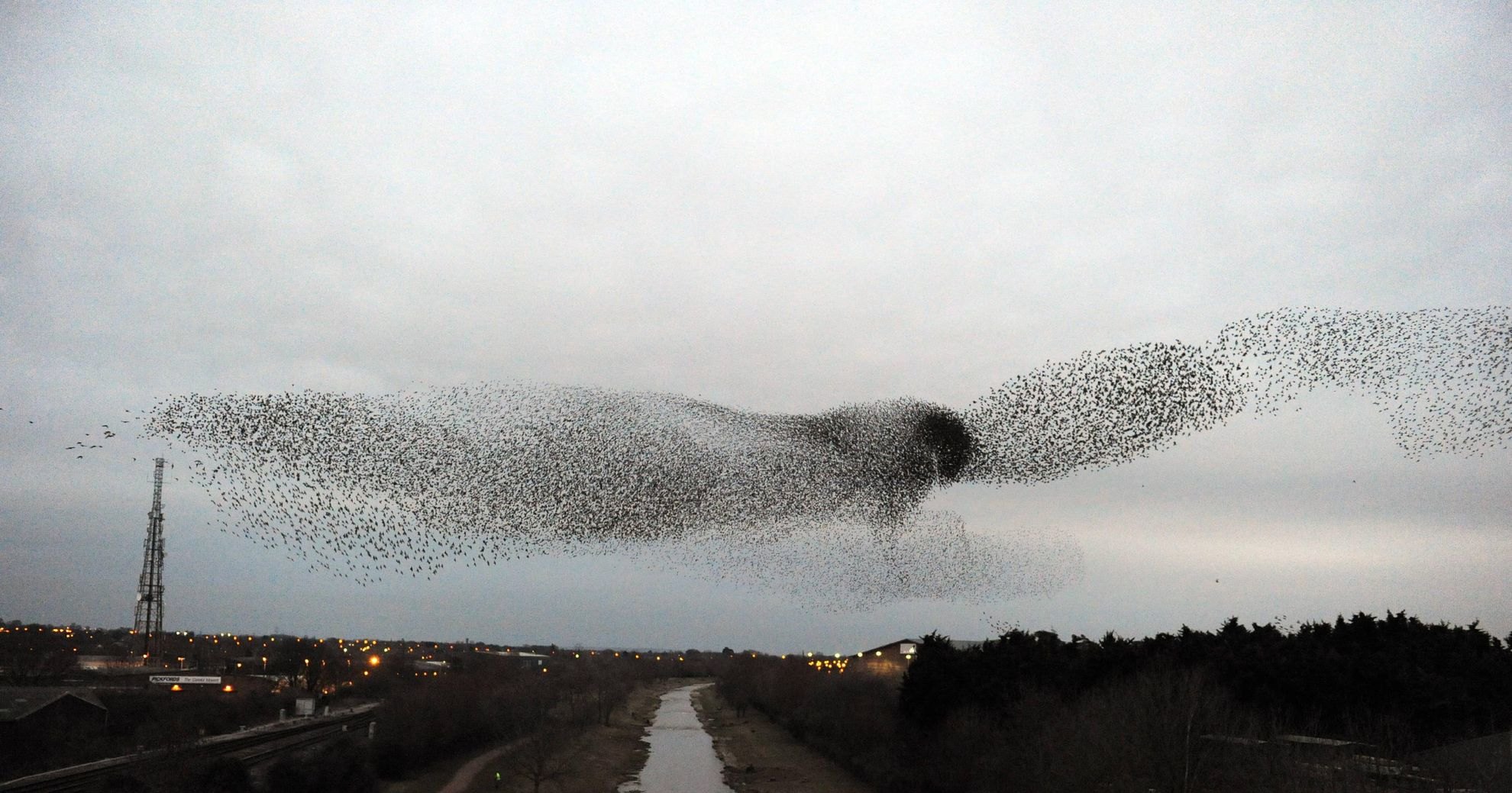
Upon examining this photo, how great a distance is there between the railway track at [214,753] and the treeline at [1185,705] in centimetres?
3494

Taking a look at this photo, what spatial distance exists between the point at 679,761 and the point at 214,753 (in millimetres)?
35195

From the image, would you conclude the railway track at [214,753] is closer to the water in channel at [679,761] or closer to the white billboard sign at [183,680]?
the white billboard sign at [183,680]

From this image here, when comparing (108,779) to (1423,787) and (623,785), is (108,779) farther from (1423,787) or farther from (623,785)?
(1423,787)

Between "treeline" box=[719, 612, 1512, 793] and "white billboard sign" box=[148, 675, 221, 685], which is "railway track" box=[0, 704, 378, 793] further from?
"treeline" box=[719, 612, 1512, 793]

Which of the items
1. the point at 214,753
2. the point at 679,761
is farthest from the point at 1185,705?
the point at 679,761

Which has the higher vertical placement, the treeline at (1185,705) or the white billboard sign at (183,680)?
the treeline at (1185,705)

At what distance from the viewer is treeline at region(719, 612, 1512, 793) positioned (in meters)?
29.7

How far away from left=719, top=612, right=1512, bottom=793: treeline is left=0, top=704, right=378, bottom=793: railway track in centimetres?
3494

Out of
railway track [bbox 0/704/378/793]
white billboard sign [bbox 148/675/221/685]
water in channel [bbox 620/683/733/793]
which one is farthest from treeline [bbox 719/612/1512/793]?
white billboard sign [bbox 148/675/221/685]

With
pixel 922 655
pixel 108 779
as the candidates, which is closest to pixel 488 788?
pixel 108 779

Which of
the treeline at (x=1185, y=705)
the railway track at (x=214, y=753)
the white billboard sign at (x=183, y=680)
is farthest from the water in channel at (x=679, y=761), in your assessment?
the white billboard sign at (x=183, y=680)

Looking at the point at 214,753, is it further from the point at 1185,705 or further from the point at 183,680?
the point at 1185,705

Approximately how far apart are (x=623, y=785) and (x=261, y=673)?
80.5 metres

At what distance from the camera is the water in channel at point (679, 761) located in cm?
6475
